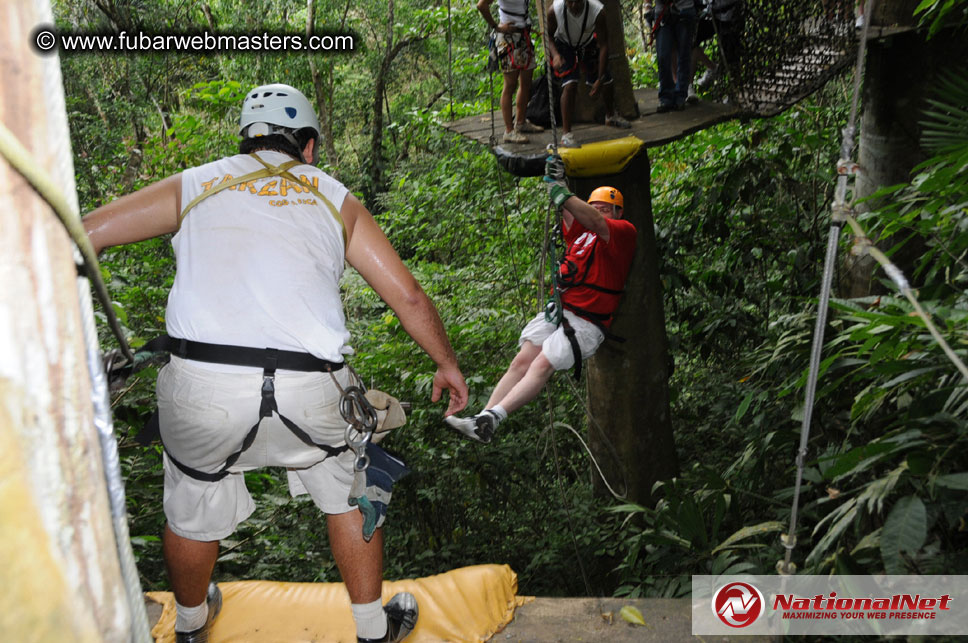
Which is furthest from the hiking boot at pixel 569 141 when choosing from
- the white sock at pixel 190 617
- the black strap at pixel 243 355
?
the white sock at pixel 190 617

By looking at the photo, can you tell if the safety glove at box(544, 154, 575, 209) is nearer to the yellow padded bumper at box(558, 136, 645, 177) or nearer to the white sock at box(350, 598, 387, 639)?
the yellow padded bumper at box(558, 136, 645, 177)

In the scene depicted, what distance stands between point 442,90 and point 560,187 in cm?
1123

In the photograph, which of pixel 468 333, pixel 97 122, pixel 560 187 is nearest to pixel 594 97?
pixel 560 187

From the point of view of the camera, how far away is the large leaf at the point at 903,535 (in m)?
1.75

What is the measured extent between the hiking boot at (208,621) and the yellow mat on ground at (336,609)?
36 mm

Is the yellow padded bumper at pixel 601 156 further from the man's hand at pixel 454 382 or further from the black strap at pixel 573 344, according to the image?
the man's hand at pixel 454 382

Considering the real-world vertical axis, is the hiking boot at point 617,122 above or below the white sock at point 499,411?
above

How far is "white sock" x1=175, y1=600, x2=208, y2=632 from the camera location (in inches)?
93.0

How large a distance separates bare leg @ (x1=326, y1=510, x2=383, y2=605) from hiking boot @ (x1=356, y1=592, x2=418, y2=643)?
0.25 meters

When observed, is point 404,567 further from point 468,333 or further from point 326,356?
point 326,356

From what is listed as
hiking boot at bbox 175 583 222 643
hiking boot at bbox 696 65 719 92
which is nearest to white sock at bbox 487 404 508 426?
hiking boot at bbox 175 583 222 643

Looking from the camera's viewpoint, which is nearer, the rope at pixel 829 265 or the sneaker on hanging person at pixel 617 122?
the rope at pixel 829 265

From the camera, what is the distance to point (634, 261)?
423 cm

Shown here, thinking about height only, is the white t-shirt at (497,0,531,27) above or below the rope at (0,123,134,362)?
above
